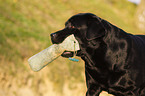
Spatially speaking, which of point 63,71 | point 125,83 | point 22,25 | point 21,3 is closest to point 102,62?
point 125,83

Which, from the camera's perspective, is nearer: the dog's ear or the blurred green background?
the dog's ear

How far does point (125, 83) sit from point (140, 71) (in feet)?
0.98

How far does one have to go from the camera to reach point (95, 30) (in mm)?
2891

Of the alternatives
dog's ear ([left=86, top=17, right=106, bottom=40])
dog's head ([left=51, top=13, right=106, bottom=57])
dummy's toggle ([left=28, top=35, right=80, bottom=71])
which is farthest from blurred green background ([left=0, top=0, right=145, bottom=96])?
dog's ear ([left=86, top=17, right=106, bottom=40])

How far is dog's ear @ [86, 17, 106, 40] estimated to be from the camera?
113 inches

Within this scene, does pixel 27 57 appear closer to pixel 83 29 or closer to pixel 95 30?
pixel 83 29

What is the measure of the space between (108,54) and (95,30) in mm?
398

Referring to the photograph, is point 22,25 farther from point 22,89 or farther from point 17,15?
point 22,89

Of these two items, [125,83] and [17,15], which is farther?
[17,15]

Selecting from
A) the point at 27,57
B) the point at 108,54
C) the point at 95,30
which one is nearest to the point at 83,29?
the point at 95,30

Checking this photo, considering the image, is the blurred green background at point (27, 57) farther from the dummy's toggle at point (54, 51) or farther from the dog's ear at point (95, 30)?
the dog's ear at point (95, 30)

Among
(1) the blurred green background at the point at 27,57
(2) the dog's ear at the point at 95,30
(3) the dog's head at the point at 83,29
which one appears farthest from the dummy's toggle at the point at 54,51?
(1) the blurred green background at the point at 27,57

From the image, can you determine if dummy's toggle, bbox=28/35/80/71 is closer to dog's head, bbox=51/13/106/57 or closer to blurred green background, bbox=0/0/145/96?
dog's head, bbox=51/13/106/57

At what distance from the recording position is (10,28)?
620 cm
